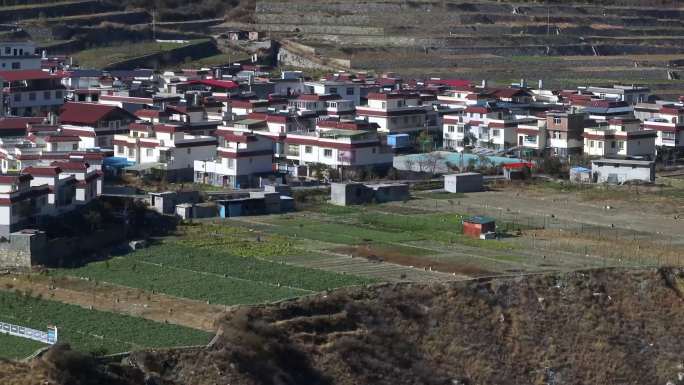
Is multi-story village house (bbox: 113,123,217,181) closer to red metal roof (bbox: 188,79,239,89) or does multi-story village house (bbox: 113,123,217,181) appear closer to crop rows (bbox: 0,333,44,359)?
red metal roof (bbox: 188,79,239,89)

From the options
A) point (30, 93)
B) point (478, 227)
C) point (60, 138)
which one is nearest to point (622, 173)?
point (478, 227)

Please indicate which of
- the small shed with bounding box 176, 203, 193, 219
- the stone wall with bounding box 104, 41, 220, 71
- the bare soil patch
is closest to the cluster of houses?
the small shed with bounding box 176, 203, 193, 219

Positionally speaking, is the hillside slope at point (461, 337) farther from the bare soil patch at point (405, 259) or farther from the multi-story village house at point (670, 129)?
the multi-story village house at point (670, 129)

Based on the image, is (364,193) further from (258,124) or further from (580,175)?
(258,124)

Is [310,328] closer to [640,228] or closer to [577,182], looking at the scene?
[640,228]

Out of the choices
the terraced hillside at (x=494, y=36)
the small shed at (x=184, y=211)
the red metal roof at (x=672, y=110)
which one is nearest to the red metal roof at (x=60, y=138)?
the small shed at (x=184, y=211)
